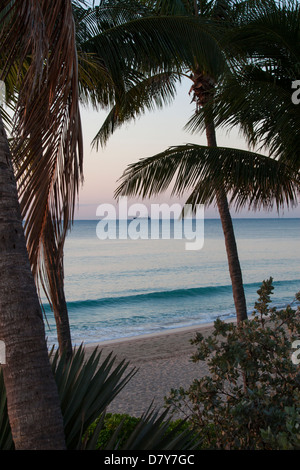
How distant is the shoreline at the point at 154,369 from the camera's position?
8.18m

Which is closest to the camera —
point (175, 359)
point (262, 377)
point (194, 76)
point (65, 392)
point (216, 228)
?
point (65, 392)

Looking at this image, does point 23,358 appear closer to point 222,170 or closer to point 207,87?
point 222,170

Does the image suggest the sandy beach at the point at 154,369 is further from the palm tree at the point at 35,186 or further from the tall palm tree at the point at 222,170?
the palm tree at the point at 35,186

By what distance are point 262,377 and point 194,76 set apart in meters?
8.65

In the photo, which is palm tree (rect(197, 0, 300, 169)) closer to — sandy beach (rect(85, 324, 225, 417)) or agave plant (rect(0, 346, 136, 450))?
sandy beach (rect(85, 324, 225, 417))

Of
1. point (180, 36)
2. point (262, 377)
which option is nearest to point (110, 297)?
point (180, 36)

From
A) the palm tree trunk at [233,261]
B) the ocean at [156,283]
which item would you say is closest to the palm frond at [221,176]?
the palm tree trunk at [233,261]

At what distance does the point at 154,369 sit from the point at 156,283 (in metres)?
22.7

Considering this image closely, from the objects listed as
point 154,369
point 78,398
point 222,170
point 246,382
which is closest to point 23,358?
point 78,398

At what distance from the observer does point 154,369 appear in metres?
10.6

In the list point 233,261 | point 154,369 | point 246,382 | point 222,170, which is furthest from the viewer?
point 154,369

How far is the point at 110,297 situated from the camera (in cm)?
2834

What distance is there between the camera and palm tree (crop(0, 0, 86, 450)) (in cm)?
219
